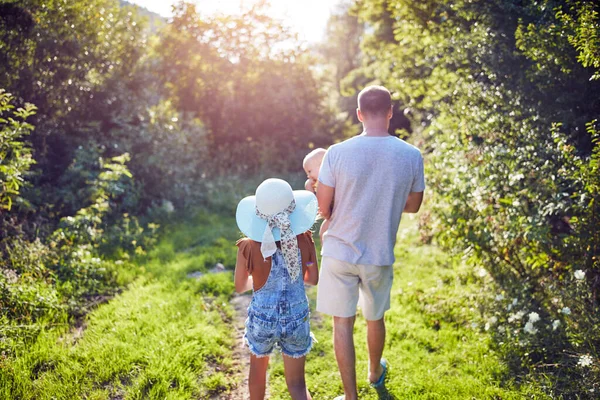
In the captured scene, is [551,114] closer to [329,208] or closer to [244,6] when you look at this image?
[329,208]

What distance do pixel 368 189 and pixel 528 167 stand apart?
→ 2.03 m

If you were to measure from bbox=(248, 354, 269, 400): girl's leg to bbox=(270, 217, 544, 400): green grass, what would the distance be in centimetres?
59

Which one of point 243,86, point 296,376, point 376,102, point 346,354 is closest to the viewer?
point 296,376

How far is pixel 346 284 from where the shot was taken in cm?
323

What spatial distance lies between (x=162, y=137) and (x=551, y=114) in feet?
24.9

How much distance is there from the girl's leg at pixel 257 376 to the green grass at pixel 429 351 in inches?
23.1

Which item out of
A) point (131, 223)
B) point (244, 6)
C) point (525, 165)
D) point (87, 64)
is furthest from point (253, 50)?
point (525, 165)

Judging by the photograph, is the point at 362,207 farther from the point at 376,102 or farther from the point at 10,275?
the point at 10,275

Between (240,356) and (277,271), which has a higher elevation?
(277,271)

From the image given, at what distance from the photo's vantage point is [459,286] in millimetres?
5262

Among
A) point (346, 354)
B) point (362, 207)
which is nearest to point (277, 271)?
point (362, 207)

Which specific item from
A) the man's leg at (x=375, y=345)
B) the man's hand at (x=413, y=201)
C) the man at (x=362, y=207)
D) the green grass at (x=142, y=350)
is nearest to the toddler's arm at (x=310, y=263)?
the man at (x=362, y=207)

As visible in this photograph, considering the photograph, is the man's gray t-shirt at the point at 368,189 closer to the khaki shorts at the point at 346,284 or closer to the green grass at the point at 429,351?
the khaki shorts at the point at 346,284

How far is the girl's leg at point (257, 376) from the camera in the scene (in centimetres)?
293
